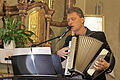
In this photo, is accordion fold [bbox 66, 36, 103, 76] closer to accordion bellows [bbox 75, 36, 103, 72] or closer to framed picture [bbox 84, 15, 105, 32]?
accordion bellows [bbox 75, 36, 103, 72]

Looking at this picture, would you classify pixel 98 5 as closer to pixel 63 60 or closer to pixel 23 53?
pixel 63 60

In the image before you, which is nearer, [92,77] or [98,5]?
[92,77]

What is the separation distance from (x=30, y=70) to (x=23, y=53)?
0.52 ft

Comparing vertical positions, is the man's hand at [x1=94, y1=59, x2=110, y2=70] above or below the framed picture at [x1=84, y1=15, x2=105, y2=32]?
below

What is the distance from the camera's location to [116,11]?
5719 mm

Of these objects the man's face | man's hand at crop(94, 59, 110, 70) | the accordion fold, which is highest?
the man's face

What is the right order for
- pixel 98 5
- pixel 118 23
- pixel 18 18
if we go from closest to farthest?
pixel 18 18 → pixel 118 23 → pixel 98 5

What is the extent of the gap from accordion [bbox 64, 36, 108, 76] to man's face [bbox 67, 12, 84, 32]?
16.6 inches

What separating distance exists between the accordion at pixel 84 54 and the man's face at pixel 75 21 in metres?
0.42

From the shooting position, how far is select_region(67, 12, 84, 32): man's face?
2571 mm

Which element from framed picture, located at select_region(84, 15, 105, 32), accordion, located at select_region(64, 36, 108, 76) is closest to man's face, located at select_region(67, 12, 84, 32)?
accordion, located at select_region(64, 36, 108, 76)

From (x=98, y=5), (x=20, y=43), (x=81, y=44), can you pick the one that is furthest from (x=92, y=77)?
(x=98, y=5)

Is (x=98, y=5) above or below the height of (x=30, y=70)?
above

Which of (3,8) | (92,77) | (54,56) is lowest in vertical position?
(92,77)
